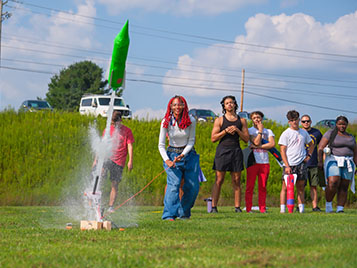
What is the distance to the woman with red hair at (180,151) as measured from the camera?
8562mm

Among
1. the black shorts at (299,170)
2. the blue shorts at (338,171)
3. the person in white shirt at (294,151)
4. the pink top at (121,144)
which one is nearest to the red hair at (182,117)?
the pink top at (121,144)

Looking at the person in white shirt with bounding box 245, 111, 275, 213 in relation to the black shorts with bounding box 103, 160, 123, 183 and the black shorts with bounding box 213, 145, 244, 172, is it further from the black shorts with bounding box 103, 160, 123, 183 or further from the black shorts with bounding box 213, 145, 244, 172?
the black shorts with bounding box 103, 160, 123, 183

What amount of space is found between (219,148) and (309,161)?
8.97 ft

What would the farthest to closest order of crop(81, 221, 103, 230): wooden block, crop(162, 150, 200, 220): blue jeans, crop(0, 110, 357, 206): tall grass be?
crop(0, 110, 357, 206): tall grass → crop(162, 150, 200, 220): blue jeans → crop(81, 221, 103, 230): wooden block

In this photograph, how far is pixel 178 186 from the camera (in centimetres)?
854

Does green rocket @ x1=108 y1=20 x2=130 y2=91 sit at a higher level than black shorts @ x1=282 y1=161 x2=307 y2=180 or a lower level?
higher

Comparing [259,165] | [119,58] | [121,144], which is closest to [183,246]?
[119,58]

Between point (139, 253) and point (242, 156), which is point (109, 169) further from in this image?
point (139, 253)

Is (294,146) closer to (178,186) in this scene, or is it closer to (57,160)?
(178,186)

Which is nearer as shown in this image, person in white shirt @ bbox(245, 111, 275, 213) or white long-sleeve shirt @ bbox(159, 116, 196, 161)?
white long-sleeve shirt @ bbox(159, 116, 196, 161)

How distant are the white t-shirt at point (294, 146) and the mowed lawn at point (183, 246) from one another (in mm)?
4257

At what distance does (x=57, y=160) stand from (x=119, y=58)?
11.8 meters

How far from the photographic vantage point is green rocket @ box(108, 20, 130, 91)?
6.45m

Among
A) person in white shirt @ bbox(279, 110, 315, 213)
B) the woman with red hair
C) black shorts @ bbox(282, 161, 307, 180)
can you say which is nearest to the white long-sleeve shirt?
the woman with red hair
